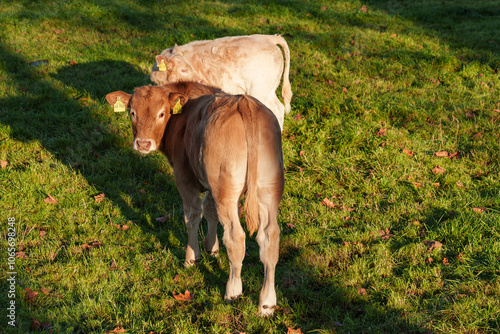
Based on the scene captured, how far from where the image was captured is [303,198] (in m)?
5.99

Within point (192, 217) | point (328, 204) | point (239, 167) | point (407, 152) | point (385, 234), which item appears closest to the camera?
point (239, 167)

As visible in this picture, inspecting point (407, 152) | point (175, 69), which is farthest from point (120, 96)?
point (407, 152)

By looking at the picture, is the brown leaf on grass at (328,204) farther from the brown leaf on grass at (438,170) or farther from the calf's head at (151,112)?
the calf's head at (151,112)

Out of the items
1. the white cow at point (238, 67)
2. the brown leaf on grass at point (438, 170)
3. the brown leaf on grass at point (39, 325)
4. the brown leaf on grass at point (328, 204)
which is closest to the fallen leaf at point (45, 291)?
the brown leaf on grass at point (39, 325)

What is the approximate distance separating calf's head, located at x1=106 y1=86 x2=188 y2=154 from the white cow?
317 cm

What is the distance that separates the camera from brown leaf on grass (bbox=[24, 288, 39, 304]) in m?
4.04

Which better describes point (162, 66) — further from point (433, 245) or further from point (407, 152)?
point (433, 245)

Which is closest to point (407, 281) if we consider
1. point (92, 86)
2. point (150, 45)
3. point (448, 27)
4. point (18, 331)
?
point (18, 331)

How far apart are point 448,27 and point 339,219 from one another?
1113 cm

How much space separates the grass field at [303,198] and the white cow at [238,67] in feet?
2.54

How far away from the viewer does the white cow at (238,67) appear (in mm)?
7855

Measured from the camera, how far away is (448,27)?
13.6 m

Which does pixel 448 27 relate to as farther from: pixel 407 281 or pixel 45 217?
pixel 45 217

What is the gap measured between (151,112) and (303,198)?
8.38ft
